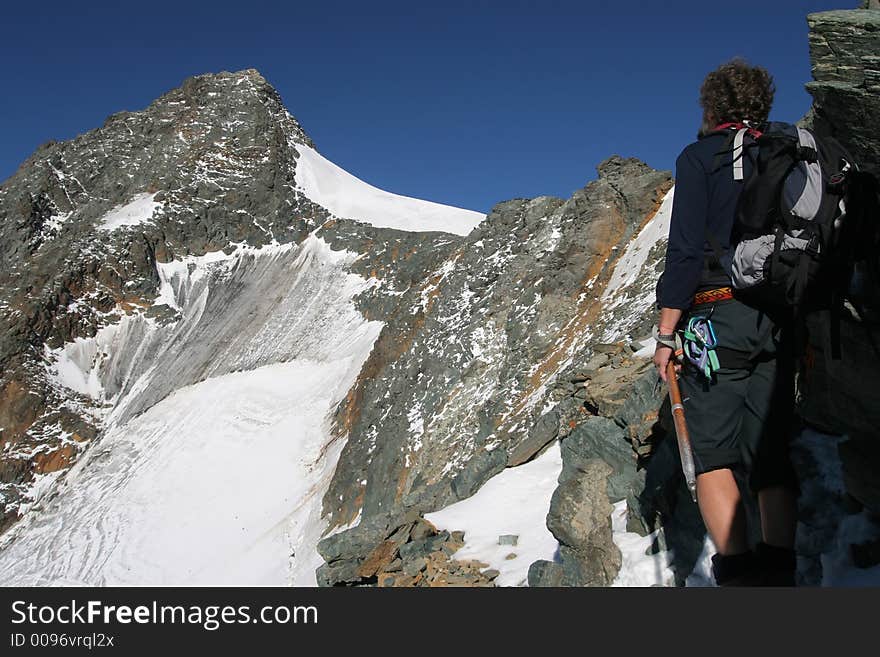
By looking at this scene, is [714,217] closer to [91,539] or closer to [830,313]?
[830,313]

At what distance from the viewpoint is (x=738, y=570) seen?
3.31 metres

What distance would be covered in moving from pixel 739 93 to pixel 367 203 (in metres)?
62.0

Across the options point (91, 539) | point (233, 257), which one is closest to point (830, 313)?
point (91, 539)

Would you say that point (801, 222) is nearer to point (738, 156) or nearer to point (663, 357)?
point (738, 156)

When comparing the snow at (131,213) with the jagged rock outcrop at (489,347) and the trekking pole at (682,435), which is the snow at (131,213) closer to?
the jagged rock outcrop at (489,347)

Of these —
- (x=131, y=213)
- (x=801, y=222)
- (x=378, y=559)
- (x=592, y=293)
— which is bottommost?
(x=378, y=559)

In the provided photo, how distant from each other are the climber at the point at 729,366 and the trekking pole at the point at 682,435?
56mm

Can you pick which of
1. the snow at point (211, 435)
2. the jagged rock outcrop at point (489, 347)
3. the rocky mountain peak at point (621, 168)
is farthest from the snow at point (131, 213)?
the rocky mountain peak at point (621, 168)

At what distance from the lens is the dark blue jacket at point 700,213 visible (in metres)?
3.36

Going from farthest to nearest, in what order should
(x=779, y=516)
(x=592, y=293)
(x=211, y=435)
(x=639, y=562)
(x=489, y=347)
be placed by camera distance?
(x=211, y=435)
(x=489, y=347)
(x=592, y=293)
(x=639, y=562)
(x=779, y=516)

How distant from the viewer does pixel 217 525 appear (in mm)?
31219

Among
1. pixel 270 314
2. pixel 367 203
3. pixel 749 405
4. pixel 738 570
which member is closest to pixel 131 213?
pixel 270 314

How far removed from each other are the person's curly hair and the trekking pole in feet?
4.95

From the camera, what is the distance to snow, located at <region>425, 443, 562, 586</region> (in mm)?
7465
